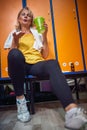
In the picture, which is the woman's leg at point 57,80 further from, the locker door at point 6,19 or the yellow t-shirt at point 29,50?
the locker door at point 6,19

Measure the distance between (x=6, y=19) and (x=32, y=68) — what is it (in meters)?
0.87

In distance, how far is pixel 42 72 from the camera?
1.16m

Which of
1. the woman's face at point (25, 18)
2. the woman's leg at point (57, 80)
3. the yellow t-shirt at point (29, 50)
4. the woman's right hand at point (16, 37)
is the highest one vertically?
the woman's face at point (25, 18)

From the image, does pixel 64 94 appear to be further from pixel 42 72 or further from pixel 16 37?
pixel 16 37

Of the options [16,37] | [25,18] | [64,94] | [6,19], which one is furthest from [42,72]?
[6,19]

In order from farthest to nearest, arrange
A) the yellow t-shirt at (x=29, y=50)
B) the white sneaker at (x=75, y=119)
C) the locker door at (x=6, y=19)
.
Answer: the locker door at (x=6, y=19) → the yellow t-shirt at (x=29, y=50) → the white sneaker at (x=75, y=119)

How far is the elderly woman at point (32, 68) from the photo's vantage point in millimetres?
943

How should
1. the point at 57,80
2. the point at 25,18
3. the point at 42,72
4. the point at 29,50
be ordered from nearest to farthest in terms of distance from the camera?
1. the point at 57,80
2. the point at 42,72
3. the point at 29,50
4. the point at 25,18

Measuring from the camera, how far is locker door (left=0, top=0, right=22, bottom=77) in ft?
6.04

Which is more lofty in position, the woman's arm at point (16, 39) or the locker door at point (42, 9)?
the locker door at point (42, 9)

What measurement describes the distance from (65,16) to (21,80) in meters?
1.04

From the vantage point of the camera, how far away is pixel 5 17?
6.33 feet

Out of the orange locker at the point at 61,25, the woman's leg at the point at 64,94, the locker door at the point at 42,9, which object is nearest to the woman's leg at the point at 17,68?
the woman's leg at the point at 64,94

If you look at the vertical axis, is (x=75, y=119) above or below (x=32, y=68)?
below
